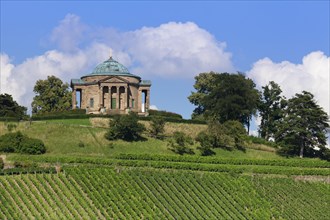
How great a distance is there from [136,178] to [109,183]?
3579mm

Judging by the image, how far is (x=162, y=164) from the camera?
77.2 meters

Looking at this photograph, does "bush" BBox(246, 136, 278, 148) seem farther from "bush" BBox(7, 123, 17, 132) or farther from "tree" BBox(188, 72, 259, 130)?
"bush" BBox(7, 123, 17, 132)

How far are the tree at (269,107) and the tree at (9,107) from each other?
33.1 metres

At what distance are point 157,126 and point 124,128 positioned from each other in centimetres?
626

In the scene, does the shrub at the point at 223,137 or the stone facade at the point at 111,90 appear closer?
the shrub at the point at 223,137

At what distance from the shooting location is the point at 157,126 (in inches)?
3634

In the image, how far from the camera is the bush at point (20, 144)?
257 feet

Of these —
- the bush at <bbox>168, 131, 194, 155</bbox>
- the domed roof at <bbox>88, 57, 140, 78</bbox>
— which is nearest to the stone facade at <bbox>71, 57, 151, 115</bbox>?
the domed roof at <bbox>88, 57, 140, 78</bbox>

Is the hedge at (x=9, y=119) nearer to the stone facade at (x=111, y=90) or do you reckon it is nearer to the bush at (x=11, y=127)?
the bush at (x=11, y=127)

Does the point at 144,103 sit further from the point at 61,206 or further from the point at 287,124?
the point at 61,206

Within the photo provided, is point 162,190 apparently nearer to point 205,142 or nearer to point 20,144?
point 20,144

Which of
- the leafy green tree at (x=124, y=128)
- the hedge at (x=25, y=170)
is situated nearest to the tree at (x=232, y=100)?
the leafy green tree at (x=124, y=128)

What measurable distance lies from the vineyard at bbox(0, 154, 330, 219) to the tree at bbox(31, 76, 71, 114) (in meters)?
33.1

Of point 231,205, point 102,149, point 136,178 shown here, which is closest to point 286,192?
point 231,205
